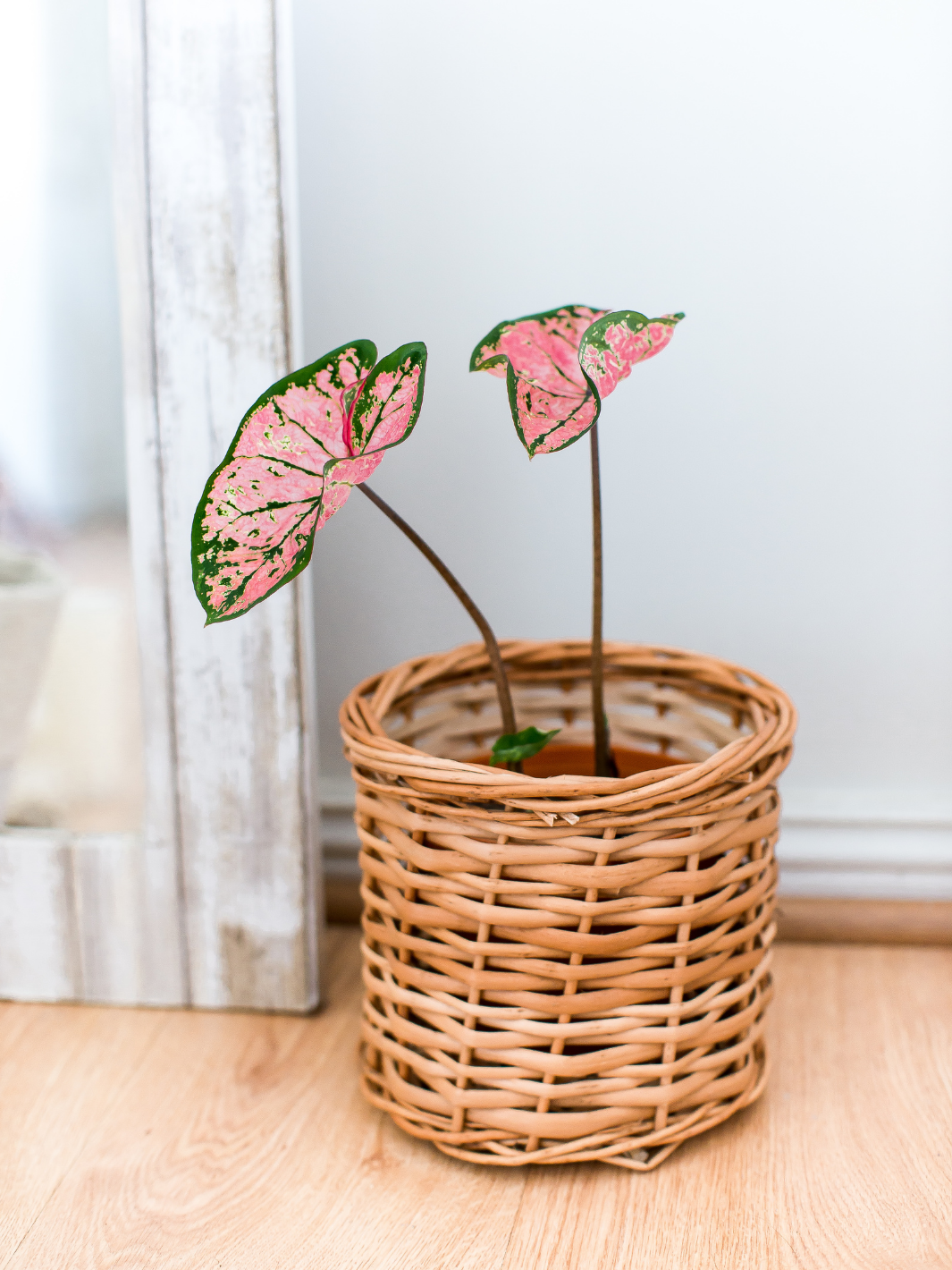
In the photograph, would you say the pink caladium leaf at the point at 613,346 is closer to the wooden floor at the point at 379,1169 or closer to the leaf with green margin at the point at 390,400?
the leaf with green margin at the point at 390,400

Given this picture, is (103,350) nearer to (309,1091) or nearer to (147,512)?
(147,512)

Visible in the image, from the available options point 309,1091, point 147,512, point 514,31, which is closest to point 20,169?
point 147,512

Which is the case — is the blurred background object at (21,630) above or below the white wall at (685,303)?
below

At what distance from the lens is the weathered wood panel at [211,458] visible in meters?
0.79

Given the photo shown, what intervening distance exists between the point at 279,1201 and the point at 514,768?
317 millimetres

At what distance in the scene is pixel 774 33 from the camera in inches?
34.9

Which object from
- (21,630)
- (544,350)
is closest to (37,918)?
(21,630)

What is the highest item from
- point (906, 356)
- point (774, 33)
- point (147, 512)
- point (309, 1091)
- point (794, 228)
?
point (774, 33)

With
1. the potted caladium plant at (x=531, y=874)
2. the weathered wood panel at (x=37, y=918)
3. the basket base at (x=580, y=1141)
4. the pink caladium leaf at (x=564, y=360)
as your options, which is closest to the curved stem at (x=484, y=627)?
the potted caladium plant at (x=531, y=874)

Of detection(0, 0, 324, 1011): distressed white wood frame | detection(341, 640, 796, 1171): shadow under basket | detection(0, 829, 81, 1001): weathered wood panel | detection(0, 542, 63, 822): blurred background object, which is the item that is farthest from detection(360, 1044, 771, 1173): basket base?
detection(0, 542, 63, 822): blurred background object

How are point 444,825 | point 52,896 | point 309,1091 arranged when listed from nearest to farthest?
point 444,825 < point 309,1091 < point 52,896

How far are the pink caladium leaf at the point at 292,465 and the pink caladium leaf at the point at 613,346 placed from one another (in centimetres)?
9

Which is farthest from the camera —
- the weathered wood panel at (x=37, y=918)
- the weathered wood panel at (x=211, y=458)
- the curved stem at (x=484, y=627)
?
the weathered wood panel at (x=37, y=918)

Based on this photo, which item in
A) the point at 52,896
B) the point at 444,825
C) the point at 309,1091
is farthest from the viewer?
the point at 52,896
